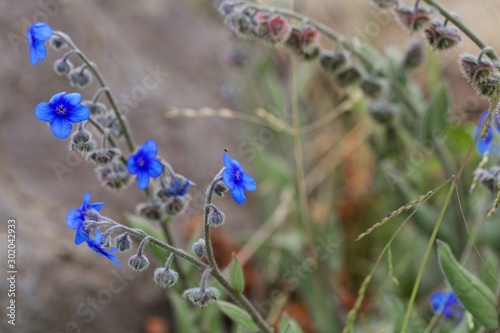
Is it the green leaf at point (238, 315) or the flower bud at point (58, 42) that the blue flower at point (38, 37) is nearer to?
the flower bud at point (58, 42)

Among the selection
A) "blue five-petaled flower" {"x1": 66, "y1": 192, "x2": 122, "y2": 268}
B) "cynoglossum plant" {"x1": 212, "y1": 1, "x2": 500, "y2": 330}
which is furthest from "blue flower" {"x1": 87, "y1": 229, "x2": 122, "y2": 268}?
"cynoglossum plant" {"x1": 212, "y1": 1, "x2": 500, "y2": 330}

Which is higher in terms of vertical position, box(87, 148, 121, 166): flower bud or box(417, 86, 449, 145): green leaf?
box(417, 86, 449, 145): green leaf

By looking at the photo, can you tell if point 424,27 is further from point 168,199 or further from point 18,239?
point 18,239

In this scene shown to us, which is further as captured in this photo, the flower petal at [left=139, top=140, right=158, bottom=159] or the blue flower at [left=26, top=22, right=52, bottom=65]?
the blue flower at [left=26, top=22, right=52, bottom=65]

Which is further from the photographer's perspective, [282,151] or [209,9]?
[209,9]

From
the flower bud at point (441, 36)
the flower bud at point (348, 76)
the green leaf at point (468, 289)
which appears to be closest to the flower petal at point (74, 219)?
the green leaf at point (468, 289)

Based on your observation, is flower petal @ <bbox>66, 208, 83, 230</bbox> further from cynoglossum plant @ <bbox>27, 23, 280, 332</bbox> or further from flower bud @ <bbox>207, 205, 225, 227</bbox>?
flower bud @ <bbox>207, 205, 225, 227</bbox>

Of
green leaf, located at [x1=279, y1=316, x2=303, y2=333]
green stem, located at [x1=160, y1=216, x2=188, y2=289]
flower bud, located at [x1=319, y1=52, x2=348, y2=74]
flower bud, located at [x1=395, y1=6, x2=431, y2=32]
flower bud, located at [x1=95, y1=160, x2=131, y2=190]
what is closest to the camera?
green leaf, located at [x1=279, y1=316, x2=303, y2=333]

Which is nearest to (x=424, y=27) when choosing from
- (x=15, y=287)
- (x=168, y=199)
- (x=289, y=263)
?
(x=168, y=199)
